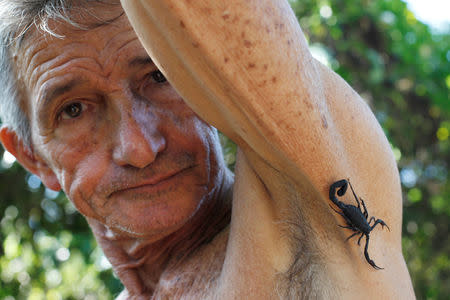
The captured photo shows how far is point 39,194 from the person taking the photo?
413cm

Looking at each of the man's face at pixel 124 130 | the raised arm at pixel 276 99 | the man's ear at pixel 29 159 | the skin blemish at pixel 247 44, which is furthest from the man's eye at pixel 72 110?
the skin blemish at pixel 247 44

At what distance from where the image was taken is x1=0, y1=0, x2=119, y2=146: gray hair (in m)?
1.44

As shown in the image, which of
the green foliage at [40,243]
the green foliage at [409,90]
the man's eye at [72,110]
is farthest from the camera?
the green foliage at [409,90]

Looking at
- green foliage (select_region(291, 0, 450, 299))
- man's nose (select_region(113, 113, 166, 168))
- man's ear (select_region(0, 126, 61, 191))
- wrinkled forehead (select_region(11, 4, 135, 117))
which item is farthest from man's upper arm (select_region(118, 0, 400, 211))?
green foliage (select_region(291, 0, 450, 299))

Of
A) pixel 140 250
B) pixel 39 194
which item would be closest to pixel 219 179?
pixel 140 250

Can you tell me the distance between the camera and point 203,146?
1.46 m

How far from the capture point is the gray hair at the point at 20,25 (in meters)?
1.44

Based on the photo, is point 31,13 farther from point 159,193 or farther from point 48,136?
point 159,193

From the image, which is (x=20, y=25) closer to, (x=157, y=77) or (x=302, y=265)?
(x=157, y=77)

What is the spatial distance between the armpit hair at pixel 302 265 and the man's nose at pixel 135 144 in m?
0.38

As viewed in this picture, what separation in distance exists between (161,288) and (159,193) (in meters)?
0.26

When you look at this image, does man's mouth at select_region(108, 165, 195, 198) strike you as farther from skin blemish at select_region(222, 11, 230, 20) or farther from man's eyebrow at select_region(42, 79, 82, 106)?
skin blemish at select_region(222, 11, 230, 20)

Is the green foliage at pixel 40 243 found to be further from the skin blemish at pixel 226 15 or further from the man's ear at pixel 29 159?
the skin blemish at pixel 226 15

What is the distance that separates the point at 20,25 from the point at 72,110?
0.84 feet
